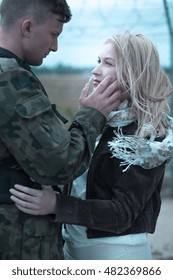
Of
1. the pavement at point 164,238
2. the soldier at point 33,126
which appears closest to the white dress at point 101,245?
the soldier at point 33,126

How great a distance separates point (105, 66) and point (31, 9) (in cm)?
38

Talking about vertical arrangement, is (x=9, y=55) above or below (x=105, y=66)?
above

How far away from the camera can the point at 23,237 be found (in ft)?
6.29

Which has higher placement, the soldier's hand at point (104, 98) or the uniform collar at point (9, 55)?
the uniform collar at point (9, 55)

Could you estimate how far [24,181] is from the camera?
6.33ft

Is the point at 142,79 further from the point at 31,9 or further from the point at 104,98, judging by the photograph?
the point at 31,9

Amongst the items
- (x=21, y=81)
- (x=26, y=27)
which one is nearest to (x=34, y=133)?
(x=21, y=81)

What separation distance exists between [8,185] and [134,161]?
1.47ft

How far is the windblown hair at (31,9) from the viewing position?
189 cm

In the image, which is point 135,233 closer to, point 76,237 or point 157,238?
point 76,237

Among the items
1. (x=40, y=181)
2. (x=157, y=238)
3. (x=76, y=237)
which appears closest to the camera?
(x=40, y=181)

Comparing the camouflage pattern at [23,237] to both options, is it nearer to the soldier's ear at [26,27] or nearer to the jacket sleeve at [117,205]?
the jacket sleeve at [117,205]

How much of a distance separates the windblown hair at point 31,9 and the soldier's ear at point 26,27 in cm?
2
